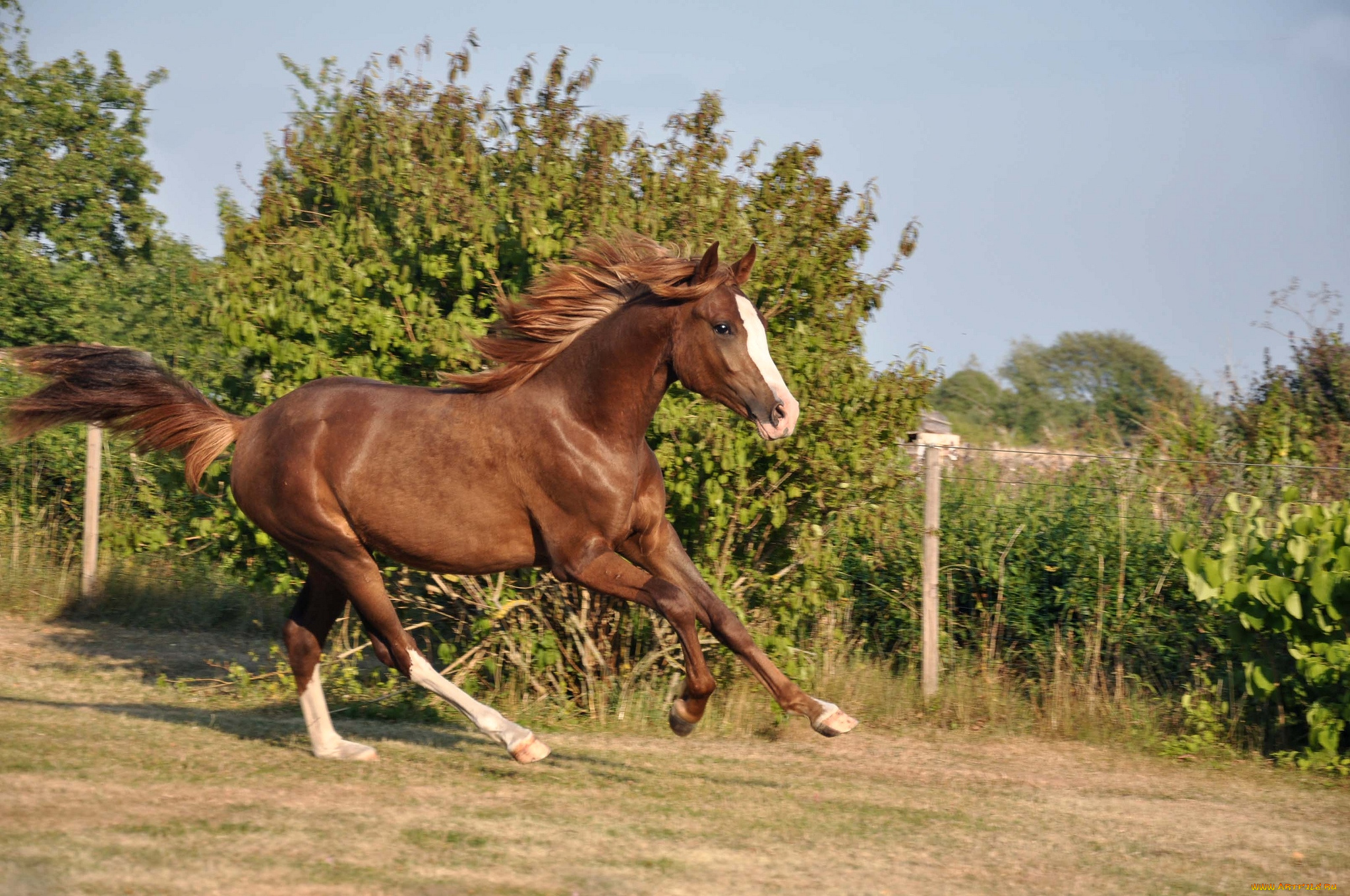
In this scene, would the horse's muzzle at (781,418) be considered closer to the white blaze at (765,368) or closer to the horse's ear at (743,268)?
the white blaze at (765,368)

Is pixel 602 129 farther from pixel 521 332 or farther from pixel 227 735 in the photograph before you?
pixel 227 735

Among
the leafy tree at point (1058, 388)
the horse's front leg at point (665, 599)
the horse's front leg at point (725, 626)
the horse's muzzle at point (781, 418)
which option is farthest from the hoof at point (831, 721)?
the leafy tree at point (1058, 388)

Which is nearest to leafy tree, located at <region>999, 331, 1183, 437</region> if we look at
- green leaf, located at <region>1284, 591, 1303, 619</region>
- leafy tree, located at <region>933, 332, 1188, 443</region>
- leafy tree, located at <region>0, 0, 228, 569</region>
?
leafy tree, located at <region>933, 332, 1188, 443</region>

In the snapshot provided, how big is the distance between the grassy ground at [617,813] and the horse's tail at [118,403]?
1541 millimetres

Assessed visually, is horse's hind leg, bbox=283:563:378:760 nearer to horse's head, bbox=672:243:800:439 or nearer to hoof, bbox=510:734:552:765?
hoof, bbox=510:734:552:765

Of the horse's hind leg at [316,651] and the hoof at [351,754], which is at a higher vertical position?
the horse's hind leg at [316,651]

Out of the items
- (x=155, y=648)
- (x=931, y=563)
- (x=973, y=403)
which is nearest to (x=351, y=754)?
(x=931, y=563)

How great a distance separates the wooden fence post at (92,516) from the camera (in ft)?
35.2

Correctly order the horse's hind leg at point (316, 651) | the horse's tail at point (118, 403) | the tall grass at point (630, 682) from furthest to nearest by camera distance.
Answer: the tall grass at point (630, 682) → the horse's tail at point (118, 403) → the horse's hind leg at point (316, 651)

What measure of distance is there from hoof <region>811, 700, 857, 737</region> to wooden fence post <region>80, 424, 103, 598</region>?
7.98 meters

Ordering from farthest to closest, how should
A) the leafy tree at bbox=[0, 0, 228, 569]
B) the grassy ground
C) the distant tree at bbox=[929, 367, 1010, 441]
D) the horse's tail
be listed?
the distant tree at bbox=[929, 367, 1010, 441] < the leafy tree at bbox=[0, 0, 228, 569] < the horse's tail < the grassy ground

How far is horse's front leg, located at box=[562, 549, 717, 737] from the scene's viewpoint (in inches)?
207

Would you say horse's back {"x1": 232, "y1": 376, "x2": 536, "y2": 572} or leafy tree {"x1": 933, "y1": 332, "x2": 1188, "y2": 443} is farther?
leafy tree {"x1": 933, "y1": 332, "x2": 1188, "y2": 443}

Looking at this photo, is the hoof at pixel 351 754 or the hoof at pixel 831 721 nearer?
the hoof at pixel 831 721
